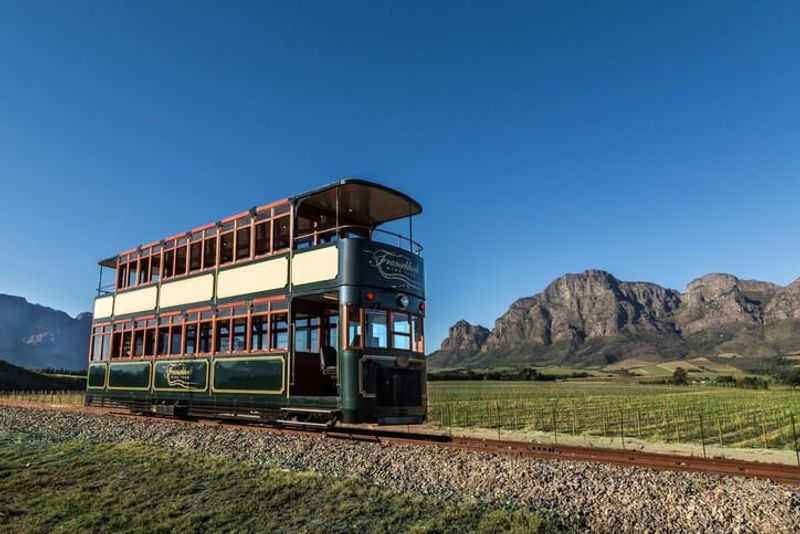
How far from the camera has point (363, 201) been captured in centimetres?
1380

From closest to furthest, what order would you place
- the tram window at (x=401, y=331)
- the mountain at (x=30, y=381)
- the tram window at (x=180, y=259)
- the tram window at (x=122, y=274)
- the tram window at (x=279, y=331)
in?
1. the tram window at (x=401, y=331)
2. the tram window at (x=279, y=331)
3. the tram window at (x=180, y=259)
4. the tram window at (x=122, y=274)
5. the mountain at (x=30, y=381)

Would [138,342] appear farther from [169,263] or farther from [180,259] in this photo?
[180,259]

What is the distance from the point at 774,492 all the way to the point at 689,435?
15.8m

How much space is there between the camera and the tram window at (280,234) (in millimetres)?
13859

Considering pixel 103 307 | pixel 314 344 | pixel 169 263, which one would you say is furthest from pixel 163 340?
Result: pixel 314 344

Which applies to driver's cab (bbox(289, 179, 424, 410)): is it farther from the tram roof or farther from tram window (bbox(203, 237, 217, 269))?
tram window (bbox(203, 237, 217, 269))

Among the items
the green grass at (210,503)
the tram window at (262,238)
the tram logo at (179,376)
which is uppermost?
the tram window at (262,238)

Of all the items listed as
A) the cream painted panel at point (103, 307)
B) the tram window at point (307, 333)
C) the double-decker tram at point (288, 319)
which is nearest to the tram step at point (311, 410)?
the double-decker tram at point (288, 319)

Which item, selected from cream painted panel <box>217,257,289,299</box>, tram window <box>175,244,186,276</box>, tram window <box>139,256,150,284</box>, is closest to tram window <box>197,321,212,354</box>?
cream painted panel <box>217,257,289,299</box>

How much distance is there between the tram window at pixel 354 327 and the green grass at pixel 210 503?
11.0 ft

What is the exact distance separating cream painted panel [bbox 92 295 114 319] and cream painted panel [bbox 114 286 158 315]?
0.47 meters

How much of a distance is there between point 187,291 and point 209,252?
1.23 m

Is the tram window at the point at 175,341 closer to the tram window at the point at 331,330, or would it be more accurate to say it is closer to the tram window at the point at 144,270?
the tram window at the point at 144,270

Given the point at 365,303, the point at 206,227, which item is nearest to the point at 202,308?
the point at 206,227
